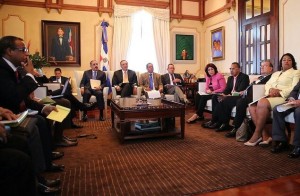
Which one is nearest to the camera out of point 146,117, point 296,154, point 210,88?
point 296,154

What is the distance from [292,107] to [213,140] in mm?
989

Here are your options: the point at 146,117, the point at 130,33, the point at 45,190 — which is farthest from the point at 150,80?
the point at 45,190

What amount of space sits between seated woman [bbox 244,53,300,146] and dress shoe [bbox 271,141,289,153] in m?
0.18

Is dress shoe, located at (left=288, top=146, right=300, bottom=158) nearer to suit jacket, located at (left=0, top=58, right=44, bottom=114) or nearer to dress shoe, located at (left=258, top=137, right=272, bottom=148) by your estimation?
dress shoe, located at (left=258, top=137, right=272, bottom=148)

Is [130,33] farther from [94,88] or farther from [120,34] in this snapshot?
[94,88]

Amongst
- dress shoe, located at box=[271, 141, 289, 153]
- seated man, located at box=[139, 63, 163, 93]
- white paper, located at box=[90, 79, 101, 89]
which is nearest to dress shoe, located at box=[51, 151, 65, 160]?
dress shoe, located at box=[271, 141, 289, 153]

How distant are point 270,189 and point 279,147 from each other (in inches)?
40.9

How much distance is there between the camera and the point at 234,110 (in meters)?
3.57

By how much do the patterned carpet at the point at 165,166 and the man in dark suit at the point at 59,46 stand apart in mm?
3507

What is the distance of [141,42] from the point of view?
22.5 ft

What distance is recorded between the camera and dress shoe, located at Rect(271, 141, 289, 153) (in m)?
2.68

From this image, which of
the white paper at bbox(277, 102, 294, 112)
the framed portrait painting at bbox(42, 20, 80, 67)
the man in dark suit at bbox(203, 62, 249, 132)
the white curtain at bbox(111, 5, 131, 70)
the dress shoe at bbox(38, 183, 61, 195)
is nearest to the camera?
the dress shoe at bbox(38, 183, 61, 195)

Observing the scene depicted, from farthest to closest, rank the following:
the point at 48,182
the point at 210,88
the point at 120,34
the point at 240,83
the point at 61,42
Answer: the point at 120,34
the point at 61,42
the point at 210,88
the point at 240,83
the point at 48,182

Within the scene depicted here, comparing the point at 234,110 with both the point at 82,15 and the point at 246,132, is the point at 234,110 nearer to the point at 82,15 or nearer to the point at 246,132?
the point at 246,132
